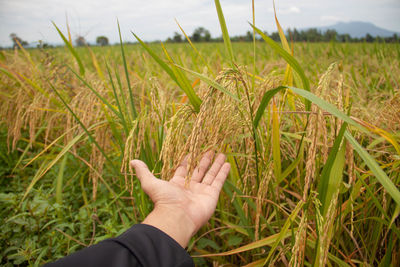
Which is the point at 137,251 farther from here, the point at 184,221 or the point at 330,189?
the point at 330,189

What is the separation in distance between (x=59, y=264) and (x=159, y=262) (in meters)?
0.32

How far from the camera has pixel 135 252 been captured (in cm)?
83

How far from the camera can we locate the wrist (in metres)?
0.99

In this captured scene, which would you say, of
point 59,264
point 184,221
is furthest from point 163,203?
point 59,264

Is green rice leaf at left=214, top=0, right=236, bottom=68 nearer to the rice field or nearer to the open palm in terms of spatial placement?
the rice field

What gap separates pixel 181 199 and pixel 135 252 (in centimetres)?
34

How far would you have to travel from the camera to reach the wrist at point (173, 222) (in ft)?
3.25

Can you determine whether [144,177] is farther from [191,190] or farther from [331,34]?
[331,34]

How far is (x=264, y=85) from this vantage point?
107cm

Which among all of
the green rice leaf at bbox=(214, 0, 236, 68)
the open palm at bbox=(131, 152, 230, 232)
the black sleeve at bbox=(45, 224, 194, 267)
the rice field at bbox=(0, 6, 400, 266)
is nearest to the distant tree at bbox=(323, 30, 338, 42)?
the rice field at bbox=(0, 6, 400, 266)

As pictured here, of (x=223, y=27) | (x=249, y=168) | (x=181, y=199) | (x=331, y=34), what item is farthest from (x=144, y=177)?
(x=331, y=34)

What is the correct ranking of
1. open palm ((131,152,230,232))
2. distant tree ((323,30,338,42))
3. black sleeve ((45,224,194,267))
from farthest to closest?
distant tree ((323,30,338,42)) < open palm ((131,152,230,232)) < black sleeve ((45,224,194,267))

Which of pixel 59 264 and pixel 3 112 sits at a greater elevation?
pixel 3 112

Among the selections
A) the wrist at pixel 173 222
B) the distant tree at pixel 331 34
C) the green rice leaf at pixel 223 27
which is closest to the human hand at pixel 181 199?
the wrist at pixel 173 222
